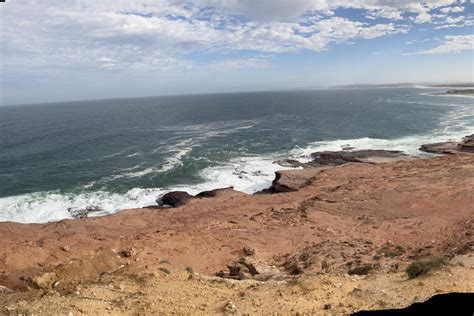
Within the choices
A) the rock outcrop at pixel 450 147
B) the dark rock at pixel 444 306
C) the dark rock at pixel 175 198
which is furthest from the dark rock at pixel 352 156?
the dark rock at pixel 444 306

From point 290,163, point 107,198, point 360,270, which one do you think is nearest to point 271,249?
point 360,270

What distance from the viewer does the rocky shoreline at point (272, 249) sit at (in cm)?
1188

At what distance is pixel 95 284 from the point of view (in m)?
13.2

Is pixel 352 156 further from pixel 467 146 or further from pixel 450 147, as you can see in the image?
pixel 467 146

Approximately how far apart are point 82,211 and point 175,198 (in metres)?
7.82

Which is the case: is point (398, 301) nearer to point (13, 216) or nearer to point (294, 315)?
point (294, 315)

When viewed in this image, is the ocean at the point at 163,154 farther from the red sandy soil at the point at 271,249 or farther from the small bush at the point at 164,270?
the small bush at the point at 164,270

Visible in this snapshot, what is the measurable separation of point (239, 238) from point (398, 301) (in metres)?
13.5

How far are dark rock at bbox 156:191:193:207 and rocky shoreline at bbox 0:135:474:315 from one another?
0.46ft

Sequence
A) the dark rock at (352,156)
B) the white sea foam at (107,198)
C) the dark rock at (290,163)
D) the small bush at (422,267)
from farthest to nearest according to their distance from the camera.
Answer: the dark rock at (352,156) → the dark rock at (290,163) → the white sea foam at (107,198) → the small bush at (422,267)

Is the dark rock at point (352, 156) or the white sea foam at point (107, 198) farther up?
the dark rock at point (352, 156)

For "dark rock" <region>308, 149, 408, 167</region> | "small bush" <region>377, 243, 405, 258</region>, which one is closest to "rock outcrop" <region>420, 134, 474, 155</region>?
Result: "dark rock" <region>308, 149, 408, 167</region>

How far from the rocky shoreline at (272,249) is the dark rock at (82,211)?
12.9 inches

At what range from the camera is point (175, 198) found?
36.4 meters
